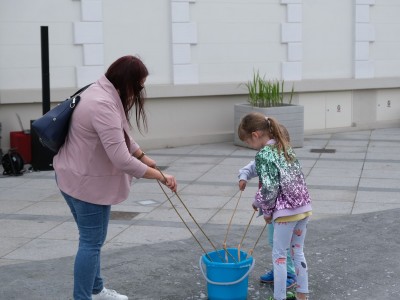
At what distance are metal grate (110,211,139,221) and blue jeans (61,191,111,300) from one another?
3002 millimetres

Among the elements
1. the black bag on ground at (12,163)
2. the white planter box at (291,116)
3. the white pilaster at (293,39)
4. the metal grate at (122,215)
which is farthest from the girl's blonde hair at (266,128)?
the white pilaster at (293,39)

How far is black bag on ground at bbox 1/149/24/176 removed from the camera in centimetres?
1052

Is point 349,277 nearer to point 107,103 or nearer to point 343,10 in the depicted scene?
point 107,103

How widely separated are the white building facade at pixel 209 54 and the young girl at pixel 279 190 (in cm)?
743

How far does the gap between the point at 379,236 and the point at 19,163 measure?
5418mm

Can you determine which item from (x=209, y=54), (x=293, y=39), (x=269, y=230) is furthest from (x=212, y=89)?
(x=269, y=230)

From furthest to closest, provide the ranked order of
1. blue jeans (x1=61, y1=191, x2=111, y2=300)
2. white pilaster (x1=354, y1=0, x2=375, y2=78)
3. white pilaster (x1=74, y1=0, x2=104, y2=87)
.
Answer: white pilaster (x1=354, y1=0, x2=375, y2=78) < white pilaster (x1=74, y1=0, x2=104, y2=87) < blue jeans (x1=61, y1=191, x2=111, y2=300)

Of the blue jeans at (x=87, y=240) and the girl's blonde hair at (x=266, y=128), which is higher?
the girl's blonde hair at (x=266, y=128)

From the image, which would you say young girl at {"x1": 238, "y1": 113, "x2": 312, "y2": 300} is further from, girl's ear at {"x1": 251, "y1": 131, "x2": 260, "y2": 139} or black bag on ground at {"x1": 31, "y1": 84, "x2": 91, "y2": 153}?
black bag on ground at {"x1": 31, "y1": 84, "x2": 91, "y2": 153}

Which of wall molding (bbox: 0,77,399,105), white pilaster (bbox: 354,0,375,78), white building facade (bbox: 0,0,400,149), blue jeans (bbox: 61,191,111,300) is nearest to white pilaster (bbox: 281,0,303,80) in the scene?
white building facade (bbox: 0,0,400,149)

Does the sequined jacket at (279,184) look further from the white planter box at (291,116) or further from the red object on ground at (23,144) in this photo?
the white planter box at (291,116)

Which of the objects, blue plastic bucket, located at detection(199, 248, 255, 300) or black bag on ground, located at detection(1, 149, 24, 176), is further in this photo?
black bag on ground, located at detection(1, 149, 24, 176)

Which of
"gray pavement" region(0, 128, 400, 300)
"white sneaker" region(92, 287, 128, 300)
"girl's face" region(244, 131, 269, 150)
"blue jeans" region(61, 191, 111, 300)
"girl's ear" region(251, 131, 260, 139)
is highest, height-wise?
"girl's ear" region(251, 131, 260, 139)

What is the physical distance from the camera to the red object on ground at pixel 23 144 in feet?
37.3
